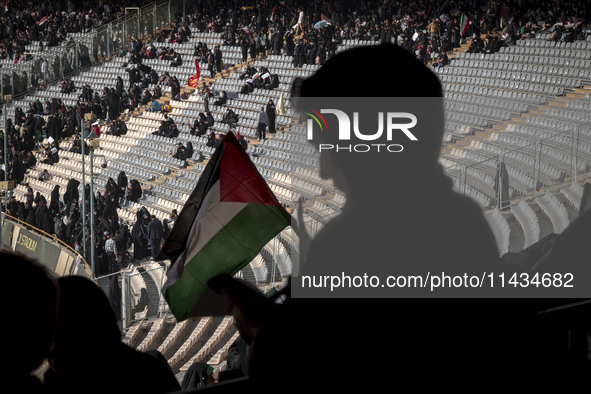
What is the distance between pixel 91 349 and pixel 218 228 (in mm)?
1391

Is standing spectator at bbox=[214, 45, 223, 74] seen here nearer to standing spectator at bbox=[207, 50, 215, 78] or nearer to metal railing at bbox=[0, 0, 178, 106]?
standing spectator at bbox=[207, 50, 215, 78]

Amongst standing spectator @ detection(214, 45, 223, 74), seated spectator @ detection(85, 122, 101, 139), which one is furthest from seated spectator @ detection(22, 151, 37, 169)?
standing spectator @ detection(214, 45, 223, 74)

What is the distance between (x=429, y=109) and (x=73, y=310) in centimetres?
73

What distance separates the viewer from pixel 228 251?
254 cm

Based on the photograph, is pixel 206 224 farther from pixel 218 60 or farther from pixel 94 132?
pixel 218 60

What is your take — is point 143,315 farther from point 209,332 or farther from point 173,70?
point 173,70

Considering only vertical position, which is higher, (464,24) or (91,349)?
(91,349)

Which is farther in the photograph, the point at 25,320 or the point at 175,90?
the point at 175,90

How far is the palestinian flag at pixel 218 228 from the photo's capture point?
2449 mm

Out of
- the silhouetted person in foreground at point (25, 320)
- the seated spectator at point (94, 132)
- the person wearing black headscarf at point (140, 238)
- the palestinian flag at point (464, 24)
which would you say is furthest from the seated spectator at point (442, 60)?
the silhouetted person in foreground at point (25, 320)

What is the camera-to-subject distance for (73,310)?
1278 millimetres

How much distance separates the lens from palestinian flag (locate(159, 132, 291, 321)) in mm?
2449

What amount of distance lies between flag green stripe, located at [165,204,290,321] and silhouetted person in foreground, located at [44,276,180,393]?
2.98 feet
